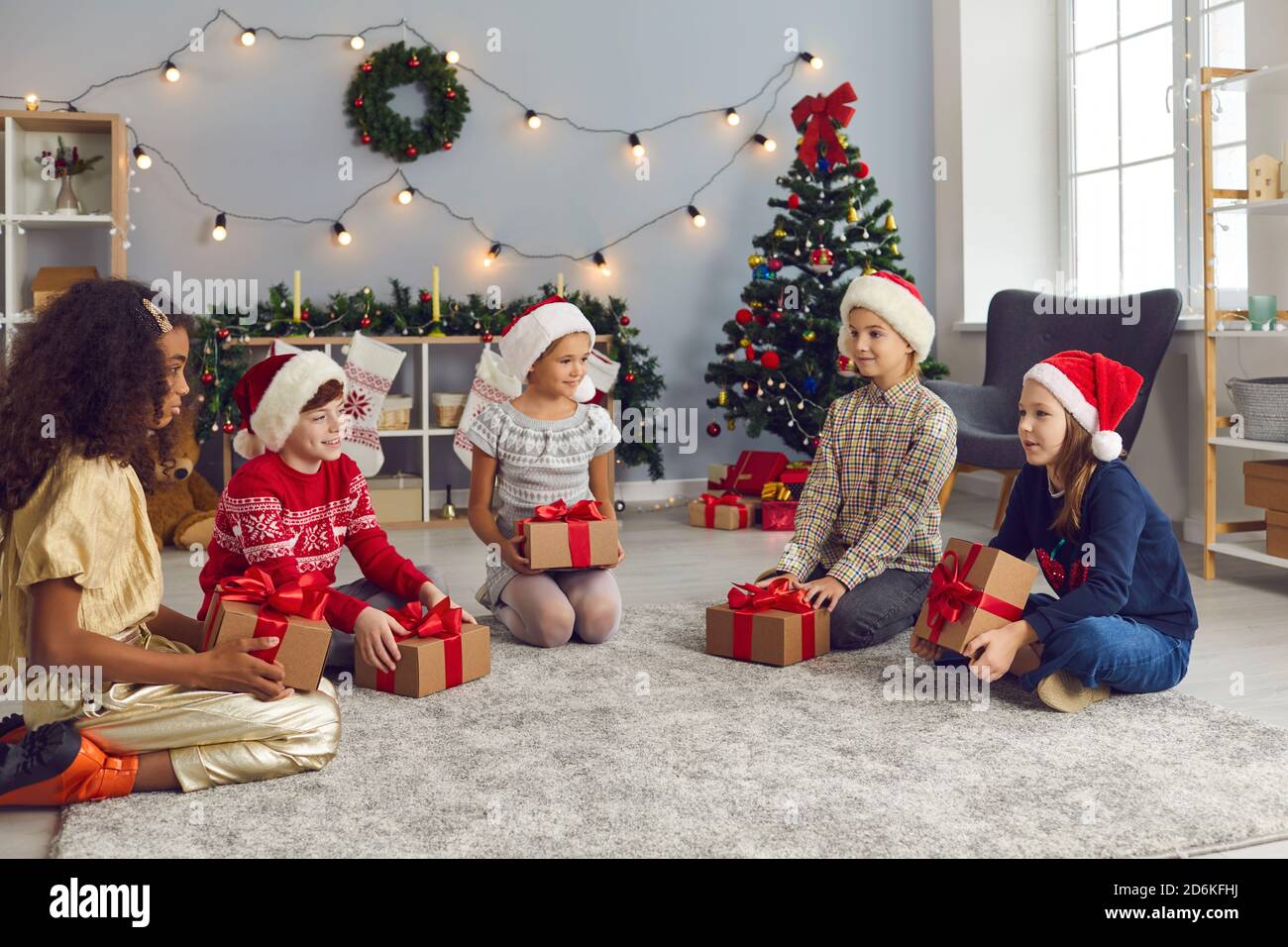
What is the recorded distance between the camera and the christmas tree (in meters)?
4.87

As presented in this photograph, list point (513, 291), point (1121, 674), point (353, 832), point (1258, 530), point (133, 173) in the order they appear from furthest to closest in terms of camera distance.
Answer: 1. point (513, 291)
2. point (133, 173)
3. point (1258, 530)
4. point (1121, 674)
5. point (353, 832)

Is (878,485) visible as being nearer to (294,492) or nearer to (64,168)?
(294,492)

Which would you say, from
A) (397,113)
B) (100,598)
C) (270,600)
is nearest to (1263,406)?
(270,600)

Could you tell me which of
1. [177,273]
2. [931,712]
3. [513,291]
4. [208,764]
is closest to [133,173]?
[177,273]

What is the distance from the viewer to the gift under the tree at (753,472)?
486 centimetres

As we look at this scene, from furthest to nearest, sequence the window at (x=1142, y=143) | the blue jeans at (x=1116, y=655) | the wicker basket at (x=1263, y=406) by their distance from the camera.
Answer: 1. the window at (x=1142, y=143)
2. the wicker basket at (x=1263, y=406)
3. the blue jeans at (x=1116, y=655)

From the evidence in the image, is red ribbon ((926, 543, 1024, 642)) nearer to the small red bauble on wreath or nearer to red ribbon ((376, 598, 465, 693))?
red ribbon ((376, 598, 465, 693))

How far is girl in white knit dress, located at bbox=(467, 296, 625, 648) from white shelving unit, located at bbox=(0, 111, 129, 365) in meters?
2.31

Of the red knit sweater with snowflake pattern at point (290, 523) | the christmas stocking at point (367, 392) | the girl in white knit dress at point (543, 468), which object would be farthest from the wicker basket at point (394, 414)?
the red knit sweater with snowflake pattern at point (290, 523)

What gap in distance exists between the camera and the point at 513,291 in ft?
17.4

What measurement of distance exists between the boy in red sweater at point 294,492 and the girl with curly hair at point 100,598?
38cm

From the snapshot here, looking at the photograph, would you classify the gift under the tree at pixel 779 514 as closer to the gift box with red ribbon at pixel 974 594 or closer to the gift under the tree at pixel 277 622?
the gift box with red ribbon at pixel 974 594

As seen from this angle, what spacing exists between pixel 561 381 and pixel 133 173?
2769 mm
